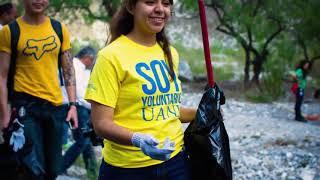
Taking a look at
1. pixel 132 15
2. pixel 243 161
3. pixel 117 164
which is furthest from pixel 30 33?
pixel 243 161

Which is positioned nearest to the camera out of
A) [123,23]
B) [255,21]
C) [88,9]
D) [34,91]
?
[123,23]

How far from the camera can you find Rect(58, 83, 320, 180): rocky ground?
21.5 feet

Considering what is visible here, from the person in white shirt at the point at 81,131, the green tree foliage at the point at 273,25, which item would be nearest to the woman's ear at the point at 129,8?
the person in white shirt at the point at 81,131

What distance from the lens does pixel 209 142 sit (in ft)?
7.92

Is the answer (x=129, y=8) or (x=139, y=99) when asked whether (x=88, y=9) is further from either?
(x=139, y=99)

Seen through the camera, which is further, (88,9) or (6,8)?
(88,9)

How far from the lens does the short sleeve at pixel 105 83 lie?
223 cm

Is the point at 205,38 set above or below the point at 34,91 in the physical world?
above

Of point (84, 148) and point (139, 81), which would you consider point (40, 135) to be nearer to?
point (139, 81)

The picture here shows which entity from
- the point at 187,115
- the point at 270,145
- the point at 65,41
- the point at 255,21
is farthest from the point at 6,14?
the point at 255,21

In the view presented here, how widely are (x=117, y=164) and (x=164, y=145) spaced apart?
29 centimetres

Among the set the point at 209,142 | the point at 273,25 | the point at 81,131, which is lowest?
the point at 81,131

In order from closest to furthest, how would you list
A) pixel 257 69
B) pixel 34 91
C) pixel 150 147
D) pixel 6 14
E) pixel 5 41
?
pixel 150 147 < pixel 5 41 < pixel 34 91 < pixel 6 14 < pixel 257 69

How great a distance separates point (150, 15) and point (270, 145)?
6.27 metres
